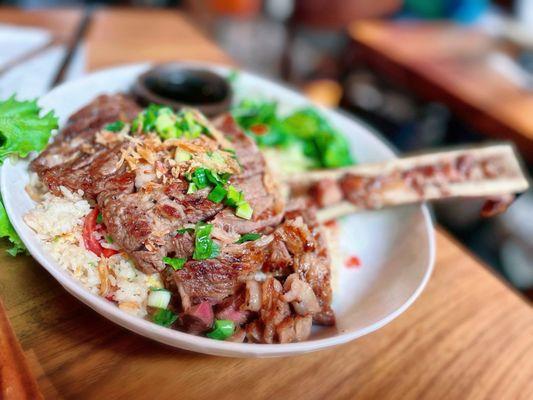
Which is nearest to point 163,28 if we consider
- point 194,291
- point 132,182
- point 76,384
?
point 132,182

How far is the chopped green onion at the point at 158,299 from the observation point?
5.02 feet

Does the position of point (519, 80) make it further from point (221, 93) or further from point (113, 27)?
point (113, 27)

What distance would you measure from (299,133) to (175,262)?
138 cm

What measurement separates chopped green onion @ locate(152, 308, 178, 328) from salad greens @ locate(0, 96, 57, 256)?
0.59 meters

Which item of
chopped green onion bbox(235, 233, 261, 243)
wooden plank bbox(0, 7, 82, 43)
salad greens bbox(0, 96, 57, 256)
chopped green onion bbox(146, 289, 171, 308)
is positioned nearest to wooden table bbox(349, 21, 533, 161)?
wooden plank bbox(0, 7, 82, 43)

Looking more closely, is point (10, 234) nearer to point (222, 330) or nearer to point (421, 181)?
point (222, 330)

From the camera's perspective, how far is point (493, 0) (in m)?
7.41

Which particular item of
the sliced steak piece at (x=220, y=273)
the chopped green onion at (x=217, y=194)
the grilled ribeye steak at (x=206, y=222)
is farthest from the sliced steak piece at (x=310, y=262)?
the chopped green onion at (x=217, y=194)

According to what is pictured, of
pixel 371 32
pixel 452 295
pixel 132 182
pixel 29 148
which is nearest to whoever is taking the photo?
pixel 132 182

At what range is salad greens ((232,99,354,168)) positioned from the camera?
2.51m

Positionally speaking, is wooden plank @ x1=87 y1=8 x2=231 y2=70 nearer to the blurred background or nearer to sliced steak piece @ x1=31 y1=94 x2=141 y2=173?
the blurred background

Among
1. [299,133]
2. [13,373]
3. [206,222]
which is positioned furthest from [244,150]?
[13,373]

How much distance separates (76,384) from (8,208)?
0.63 metres

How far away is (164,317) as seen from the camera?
4.95ft
